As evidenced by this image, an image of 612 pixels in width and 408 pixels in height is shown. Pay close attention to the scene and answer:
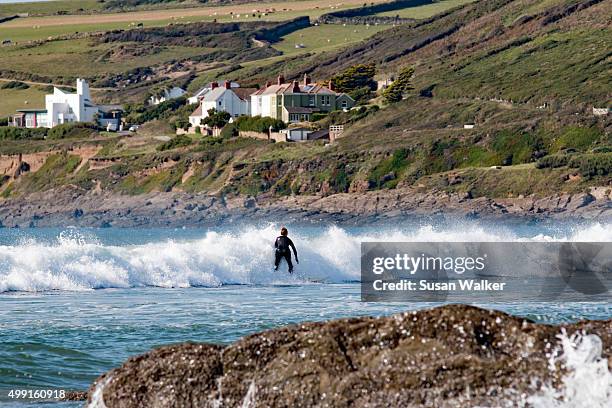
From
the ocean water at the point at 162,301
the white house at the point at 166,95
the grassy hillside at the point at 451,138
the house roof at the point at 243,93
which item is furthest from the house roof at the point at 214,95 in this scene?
the ocean water at the point at 162,301

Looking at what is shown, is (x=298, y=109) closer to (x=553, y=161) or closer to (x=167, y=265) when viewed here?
(x=553, y=161)

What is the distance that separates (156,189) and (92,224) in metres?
6.02

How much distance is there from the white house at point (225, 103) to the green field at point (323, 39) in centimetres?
4481

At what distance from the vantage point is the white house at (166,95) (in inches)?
6442

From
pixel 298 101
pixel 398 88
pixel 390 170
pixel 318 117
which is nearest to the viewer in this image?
pixel 390 170

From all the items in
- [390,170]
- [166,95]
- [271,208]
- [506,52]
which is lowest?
[271,208]

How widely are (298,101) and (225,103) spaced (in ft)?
36.0

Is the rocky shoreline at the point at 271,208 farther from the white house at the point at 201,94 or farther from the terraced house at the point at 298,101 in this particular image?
the white house at the point at 201,94

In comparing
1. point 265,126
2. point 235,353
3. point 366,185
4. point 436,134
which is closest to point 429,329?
point 235,353

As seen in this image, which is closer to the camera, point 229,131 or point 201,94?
point 229,131

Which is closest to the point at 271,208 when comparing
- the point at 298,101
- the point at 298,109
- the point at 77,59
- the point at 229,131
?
the point at 229,131

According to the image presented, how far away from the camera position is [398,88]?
130 meters

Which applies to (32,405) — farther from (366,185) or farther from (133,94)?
(133,94)

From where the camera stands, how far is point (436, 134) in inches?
4496
